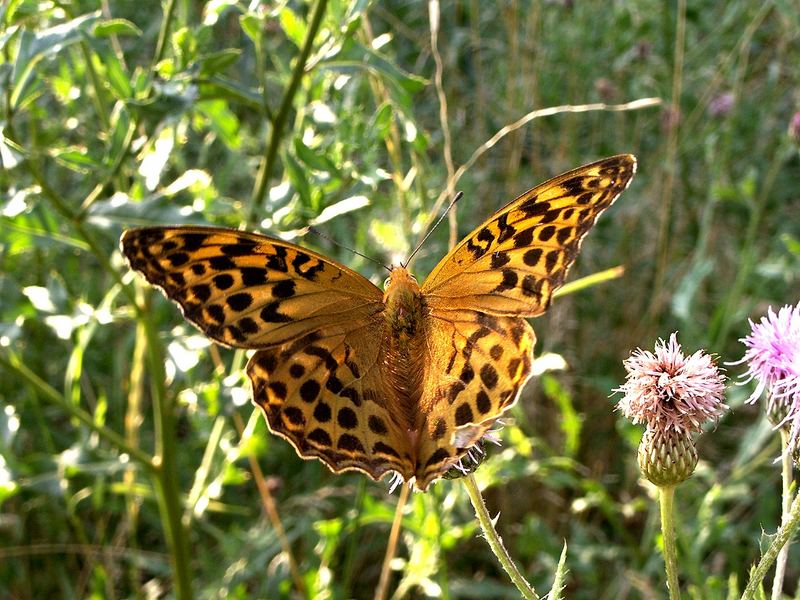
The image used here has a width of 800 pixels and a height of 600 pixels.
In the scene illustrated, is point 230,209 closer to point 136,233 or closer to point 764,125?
point 136,233

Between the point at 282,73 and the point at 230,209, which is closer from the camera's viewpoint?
the point at 230,209

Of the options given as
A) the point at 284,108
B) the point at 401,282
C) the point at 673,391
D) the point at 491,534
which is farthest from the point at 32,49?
the point at 673,391

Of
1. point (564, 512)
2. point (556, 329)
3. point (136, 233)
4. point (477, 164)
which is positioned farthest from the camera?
point (477, 164)

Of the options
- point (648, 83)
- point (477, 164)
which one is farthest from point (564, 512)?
point (648, 83)

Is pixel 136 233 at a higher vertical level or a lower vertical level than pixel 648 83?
lower

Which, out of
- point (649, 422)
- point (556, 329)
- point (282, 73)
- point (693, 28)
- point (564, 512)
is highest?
point (693, 28)

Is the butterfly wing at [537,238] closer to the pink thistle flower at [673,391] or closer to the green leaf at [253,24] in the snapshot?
the pink thistle flower at [673,391]

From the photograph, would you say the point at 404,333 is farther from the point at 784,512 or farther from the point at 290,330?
the point at 784,512
